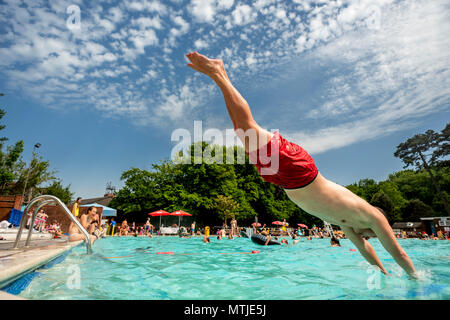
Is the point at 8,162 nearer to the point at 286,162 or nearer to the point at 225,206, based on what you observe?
the point at 225,206

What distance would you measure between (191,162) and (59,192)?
2002cm

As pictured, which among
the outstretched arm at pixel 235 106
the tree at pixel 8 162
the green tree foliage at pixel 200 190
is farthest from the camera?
the green tree foliage at pixel 200 190

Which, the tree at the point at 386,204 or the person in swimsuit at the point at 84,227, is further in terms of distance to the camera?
the tree at the point at 386,204

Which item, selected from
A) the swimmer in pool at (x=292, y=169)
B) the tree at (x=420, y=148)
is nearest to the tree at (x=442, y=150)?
the tree at (x=420, y=148)

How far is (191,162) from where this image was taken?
29.1 metres

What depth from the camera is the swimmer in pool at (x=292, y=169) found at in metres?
2.23

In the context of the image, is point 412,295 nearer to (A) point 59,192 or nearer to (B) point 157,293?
(B) point 157,293

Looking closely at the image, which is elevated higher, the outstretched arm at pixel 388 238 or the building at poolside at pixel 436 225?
the building at poolside at pixel 436 225

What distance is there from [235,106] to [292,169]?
834 millimetres

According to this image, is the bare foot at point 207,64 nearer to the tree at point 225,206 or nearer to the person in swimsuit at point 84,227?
the person in swimsuit at point 84,227

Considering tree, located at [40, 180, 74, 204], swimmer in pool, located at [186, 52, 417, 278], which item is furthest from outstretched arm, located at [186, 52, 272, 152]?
tree, located at [40, 180, 74, 204]

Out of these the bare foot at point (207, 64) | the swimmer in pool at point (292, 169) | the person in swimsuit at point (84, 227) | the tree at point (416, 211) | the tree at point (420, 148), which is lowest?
the person in swimsuit at point (84, 227)
